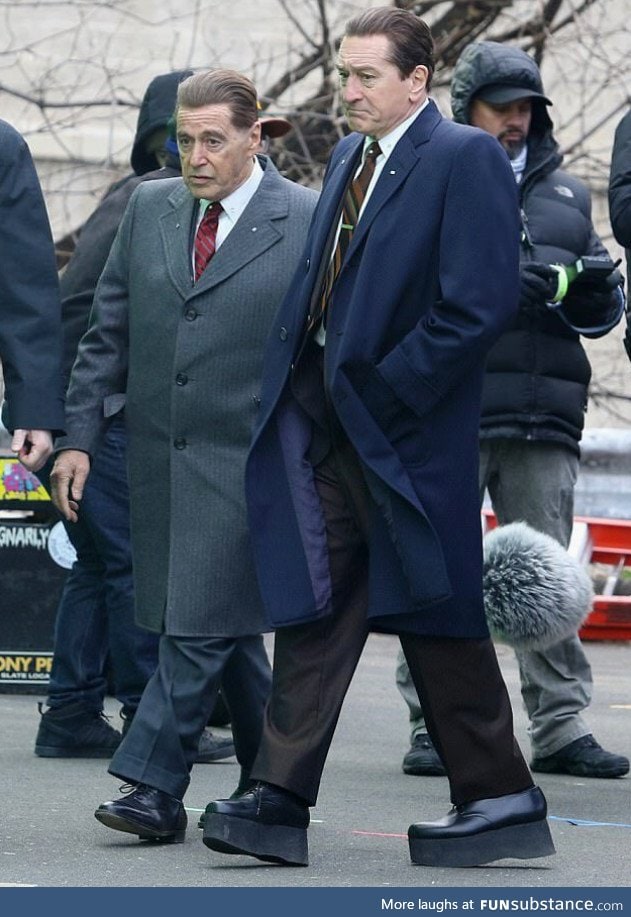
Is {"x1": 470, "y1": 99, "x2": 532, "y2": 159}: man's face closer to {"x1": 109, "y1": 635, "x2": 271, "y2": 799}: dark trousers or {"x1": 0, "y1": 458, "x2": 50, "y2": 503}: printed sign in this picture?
{"x1": 109, "y1": 635, "x2": 271, "y2": 799}: dark trousers

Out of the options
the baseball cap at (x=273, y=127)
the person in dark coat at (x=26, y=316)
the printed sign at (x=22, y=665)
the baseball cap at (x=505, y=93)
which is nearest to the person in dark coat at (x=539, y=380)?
the baseball cap at (x=505, y=93)

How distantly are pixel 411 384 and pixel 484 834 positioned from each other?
1007mm

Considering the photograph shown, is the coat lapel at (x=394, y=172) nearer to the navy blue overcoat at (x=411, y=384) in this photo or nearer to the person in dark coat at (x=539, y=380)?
the navy blue overcoat at (x=411, y=384)

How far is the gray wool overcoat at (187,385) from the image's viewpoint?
5090 millimetres

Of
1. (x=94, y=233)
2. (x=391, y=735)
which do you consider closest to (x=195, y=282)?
(x=94, y=233)

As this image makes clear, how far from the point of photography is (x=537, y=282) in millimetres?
6117

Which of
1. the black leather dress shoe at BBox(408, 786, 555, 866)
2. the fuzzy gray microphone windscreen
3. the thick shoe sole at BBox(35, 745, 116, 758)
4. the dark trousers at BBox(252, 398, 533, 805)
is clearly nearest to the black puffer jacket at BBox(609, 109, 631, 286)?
the fuzzy gray microphone windscreen

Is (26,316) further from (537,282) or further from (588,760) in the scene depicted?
(588,760)

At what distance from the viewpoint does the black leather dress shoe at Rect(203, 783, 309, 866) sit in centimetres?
468

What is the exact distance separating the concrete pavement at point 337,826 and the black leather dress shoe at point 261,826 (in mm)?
43

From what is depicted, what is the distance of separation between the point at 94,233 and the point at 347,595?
2.07 metres

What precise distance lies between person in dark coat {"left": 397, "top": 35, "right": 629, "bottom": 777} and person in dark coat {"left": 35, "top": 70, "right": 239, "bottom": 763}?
0.82m

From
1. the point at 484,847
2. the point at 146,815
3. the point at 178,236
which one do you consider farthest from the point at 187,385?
the point at 484,847
